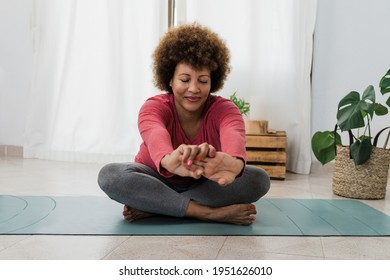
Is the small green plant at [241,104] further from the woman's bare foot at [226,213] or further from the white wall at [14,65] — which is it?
the white wall at [14,65]

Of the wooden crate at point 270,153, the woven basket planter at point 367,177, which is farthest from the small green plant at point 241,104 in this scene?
the woven basket planter at point 367,177

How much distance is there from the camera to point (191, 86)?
4.41ft

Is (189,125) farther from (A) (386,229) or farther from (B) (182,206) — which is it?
(A) (386,229)

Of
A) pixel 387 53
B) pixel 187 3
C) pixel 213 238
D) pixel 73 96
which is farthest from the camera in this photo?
pixel 73 96

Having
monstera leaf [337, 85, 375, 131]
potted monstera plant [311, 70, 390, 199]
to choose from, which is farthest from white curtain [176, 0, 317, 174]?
monstera leaf [337, 85, 375, 131]

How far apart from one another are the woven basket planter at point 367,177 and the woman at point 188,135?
709 mm

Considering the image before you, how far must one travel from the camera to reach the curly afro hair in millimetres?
1382

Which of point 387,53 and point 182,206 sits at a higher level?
point 387,53

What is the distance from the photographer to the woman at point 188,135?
135 centimetres

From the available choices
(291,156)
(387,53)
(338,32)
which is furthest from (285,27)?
(291,156)

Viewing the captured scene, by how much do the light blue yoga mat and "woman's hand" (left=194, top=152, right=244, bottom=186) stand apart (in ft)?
0.78

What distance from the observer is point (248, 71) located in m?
2.74

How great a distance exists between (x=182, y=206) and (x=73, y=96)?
1.96 m

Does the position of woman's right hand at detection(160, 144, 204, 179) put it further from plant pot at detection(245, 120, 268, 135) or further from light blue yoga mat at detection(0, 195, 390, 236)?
plant pot at detection(245, 120, 268, 135)
